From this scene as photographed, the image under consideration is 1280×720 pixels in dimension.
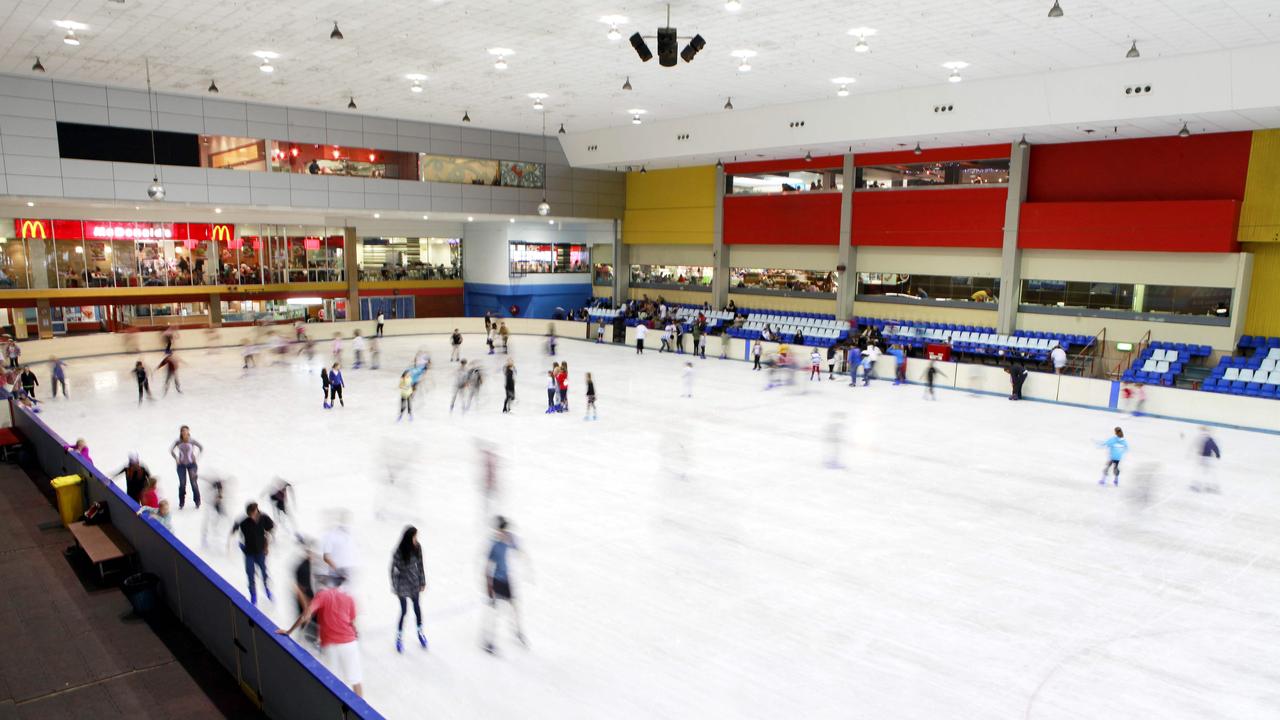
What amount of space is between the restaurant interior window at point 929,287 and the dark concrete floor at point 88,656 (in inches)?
1031

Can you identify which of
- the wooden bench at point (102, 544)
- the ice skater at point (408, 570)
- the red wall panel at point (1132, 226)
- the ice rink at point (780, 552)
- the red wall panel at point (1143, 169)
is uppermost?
the red wall panel at point (1143, 169)

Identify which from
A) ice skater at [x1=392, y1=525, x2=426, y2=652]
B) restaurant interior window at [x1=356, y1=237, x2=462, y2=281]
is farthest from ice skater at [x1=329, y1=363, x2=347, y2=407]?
restaurant interior window at [x1=356, y1=237, x2=462, y2=281]

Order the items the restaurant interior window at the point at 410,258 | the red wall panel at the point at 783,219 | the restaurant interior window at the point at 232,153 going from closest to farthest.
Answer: the restaurant interior window at the point at 232,153
the red wall panel at the point at 783,219
the restaurant interior window at the point at 410,258

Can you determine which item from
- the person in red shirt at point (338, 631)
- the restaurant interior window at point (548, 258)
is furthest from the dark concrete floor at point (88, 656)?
the restaurant interior window at point (548, 258)

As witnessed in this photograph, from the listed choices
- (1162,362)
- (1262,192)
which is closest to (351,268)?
(1162,362)

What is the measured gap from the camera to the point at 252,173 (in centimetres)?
2573

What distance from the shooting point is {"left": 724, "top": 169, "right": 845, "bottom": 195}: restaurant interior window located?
3025 centimetres

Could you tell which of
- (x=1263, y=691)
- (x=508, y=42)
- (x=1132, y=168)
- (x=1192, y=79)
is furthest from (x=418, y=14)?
(x=1132, y=168)

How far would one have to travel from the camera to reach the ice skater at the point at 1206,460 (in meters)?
12.6

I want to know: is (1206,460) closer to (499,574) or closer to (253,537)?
(499,574)

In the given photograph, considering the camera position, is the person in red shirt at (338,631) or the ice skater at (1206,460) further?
the ice skater at (1206,460)

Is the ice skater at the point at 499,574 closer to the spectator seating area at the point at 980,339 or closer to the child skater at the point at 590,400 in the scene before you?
the child skater at the point at 590,400

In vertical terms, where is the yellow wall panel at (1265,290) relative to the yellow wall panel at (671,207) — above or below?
below

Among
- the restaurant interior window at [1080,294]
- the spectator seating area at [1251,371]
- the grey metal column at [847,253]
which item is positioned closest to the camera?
the spectator seating area at [1251,371]
